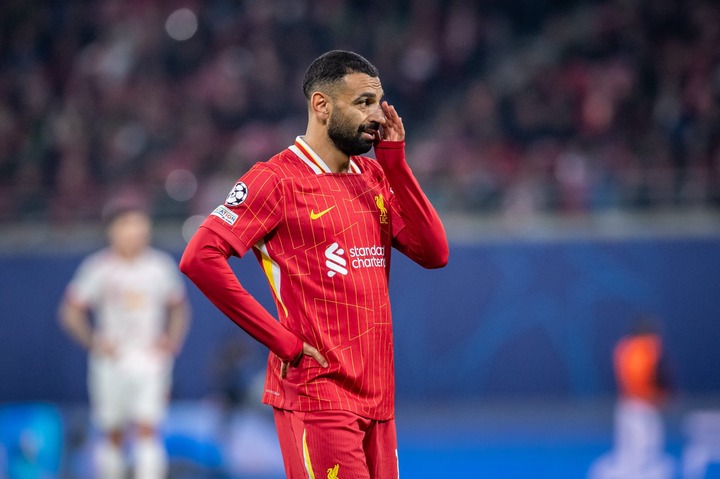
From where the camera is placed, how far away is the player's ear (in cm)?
411

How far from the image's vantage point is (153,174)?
1480 cm

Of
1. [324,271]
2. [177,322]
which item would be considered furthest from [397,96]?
[324,271]

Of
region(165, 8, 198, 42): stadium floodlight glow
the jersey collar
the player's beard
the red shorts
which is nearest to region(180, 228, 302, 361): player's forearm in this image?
the red shorts

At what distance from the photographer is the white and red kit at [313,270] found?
397 cm

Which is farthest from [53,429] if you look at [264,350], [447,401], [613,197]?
[613,197]

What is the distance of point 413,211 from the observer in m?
4.23

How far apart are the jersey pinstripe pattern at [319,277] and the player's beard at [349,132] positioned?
0.14m

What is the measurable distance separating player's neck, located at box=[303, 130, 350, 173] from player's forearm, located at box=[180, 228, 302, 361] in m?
0.55

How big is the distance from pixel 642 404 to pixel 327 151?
792 centimetres

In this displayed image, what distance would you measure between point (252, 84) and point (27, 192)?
13.5 ft

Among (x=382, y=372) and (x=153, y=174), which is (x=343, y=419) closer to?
(x=382, y=372)

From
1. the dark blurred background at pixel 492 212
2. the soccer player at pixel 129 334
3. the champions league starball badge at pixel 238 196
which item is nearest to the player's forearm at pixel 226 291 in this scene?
the champions league starball badge at pixel 238 196

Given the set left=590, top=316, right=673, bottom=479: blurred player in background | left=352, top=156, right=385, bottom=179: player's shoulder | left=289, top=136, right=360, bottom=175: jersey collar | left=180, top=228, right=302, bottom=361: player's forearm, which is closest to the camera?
left=180, top=228, right=302, bottom=361: player's forearm

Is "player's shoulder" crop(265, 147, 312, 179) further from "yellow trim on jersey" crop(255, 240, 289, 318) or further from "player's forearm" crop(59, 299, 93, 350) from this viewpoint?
"player's forearm" crop(59, 299, 93, 350)
